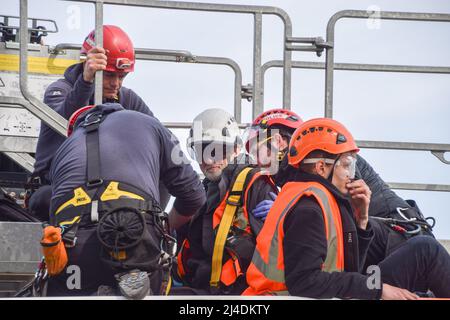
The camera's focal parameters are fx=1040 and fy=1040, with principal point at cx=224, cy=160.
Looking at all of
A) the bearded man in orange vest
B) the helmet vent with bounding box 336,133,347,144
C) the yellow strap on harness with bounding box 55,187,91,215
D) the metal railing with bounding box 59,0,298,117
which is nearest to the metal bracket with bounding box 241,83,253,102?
the metal railing with bounding box 59,0,298,117

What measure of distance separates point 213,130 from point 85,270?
136 cm

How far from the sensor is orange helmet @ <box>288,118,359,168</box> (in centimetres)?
566

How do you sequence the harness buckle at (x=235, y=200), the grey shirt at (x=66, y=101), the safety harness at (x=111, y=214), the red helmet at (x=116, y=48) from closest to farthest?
the safety harness at (x=111, y=214) < the harness buckle at (x=235, y=200) < the grey shirt at (x=66, y=101) < the red helmet at (x=116, y=48)

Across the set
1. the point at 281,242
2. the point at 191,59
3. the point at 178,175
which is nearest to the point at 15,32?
the point at 191,59

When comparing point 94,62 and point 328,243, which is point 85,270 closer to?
point 328,243

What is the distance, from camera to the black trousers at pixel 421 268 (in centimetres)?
573

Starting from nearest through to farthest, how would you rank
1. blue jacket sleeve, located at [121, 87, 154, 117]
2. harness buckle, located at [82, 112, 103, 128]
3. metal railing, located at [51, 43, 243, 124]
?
1. harness buckle, located at [82, 112, 103, 128]
2. blue jacket sleeve, located at [121, 87, 154, 117]
3. metal railing, located at [51, 43, 243, 124]

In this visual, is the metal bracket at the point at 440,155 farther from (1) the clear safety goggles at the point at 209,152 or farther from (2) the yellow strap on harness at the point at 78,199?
(2) the yellow strap on harness at the point at 78,199

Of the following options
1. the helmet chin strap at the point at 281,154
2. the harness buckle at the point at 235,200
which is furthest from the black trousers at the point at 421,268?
the helmet chin strap at the point at 281,154

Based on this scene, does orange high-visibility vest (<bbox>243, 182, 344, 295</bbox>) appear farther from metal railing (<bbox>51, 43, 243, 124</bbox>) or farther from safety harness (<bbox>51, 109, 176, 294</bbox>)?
metal railing (<bbox>51, 43, 243, 124</bbox>)

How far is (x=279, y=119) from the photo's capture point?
22.1 ft

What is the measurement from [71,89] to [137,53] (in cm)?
80

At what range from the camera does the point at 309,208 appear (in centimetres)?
526
